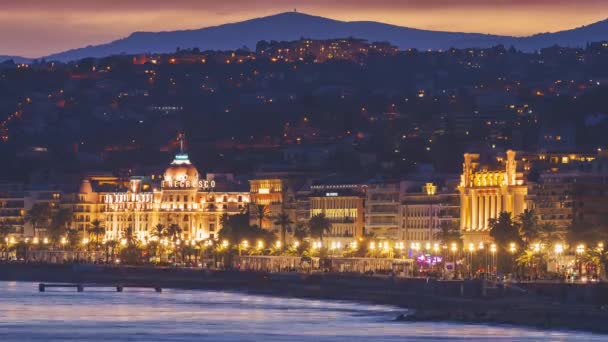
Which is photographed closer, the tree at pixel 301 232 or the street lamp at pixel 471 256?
the street lamp at pixel 471 256

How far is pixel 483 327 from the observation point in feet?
374

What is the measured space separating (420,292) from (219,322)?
19.3 metres

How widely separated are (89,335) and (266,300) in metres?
37.7

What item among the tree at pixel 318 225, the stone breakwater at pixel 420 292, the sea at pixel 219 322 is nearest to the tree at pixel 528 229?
the stone breakwater at pixel 420 292

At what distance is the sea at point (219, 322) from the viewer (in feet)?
364

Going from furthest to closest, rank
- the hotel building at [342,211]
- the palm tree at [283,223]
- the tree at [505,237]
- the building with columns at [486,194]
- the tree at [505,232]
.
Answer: the palm tree at [283,223] → the hotel building at [342,211] → the building with columns at [486,194] → the tree at [505,232] → the tree at [505,237]

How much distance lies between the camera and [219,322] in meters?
123

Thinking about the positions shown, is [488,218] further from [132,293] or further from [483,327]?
[483,327]

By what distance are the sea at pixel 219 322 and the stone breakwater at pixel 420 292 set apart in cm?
Result: 181

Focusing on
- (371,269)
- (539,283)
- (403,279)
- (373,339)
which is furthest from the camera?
(371,269)

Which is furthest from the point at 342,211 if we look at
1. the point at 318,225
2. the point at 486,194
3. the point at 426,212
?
the point at 486,194

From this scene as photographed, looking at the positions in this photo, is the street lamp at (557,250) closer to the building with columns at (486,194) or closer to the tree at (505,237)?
the tree at (505,237)

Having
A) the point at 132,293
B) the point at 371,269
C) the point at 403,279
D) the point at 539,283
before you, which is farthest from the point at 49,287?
the point at 539,283

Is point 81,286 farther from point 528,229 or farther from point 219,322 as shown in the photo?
point 219,322
